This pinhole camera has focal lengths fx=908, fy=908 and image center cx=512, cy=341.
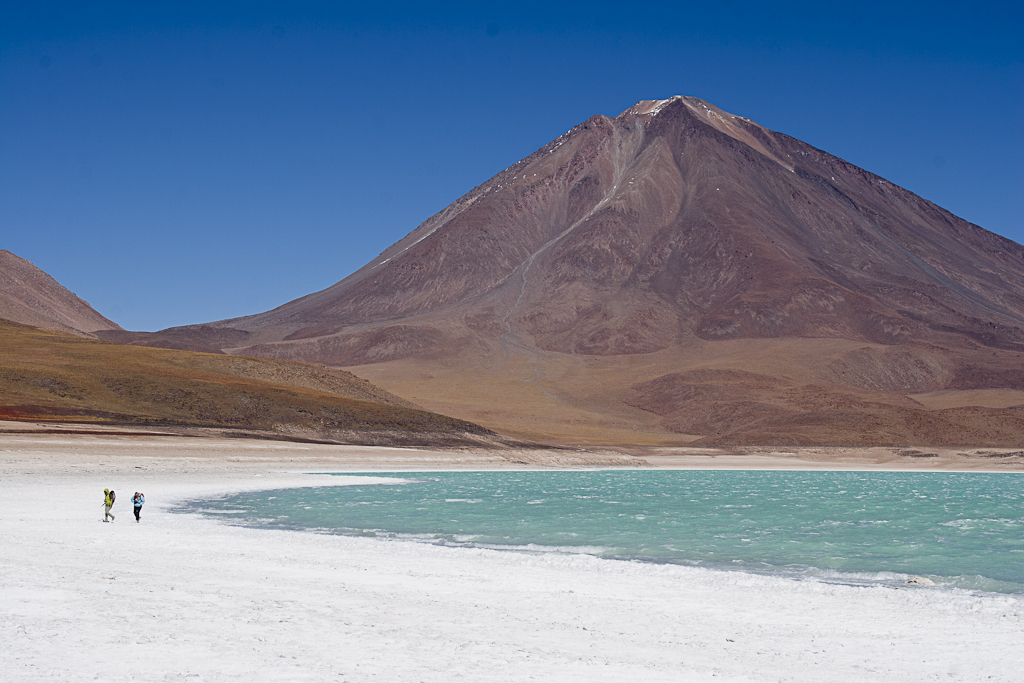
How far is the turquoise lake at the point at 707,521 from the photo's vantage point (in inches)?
790

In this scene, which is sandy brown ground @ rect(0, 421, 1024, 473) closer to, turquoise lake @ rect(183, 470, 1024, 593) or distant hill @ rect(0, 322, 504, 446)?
distant hill @ rect(0, 322, 504, 446)

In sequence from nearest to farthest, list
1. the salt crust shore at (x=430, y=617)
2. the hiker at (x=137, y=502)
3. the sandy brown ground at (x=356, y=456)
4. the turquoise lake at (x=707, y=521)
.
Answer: the salt crust shore at (x=430, y=617)
the turquoise lake at (x=707, y=521)
the hiker at (x=137, y=502)
the sandy brown ground at (x=356, y=456)

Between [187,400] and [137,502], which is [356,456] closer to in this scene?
[187,400]

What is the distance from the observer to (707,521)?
1130 inches

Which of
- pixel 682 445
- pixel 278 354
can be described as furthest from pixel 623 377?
pixel 278 354

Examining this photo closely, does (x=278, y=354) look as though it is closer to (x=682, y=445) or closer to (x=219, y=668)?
(x=682, y=445)

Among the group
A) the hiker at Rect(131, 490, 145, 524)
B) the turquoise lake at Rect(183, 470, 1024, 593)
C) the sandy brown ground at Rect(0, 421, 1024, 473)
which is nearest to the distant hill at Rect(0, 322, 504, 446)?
the sandy brown ground at Rect(0, 421, 1024, 473)

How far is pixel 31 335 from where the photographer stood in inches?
3617

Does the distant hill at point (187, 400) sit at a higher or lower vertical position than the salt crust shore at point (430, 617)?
higher

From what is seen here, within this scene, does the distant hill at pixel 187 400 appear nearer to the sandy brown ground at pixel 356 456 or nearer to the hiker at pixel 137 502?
the sandy brown ground at pixel 356 456

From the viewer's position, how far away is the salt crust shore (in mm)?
10117

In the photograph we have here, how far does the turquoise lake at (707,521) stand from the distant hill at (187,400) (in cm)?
1944

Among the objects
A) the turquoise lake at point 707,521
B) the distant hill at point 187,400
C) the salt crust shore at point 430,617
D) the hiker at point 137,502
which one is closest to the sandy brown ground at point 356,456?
the distant hill at point 187,400

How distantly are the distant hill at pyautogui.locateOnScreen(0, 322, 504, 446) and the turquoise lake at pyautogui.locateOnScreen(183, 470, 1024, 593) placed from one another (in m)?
19.4
